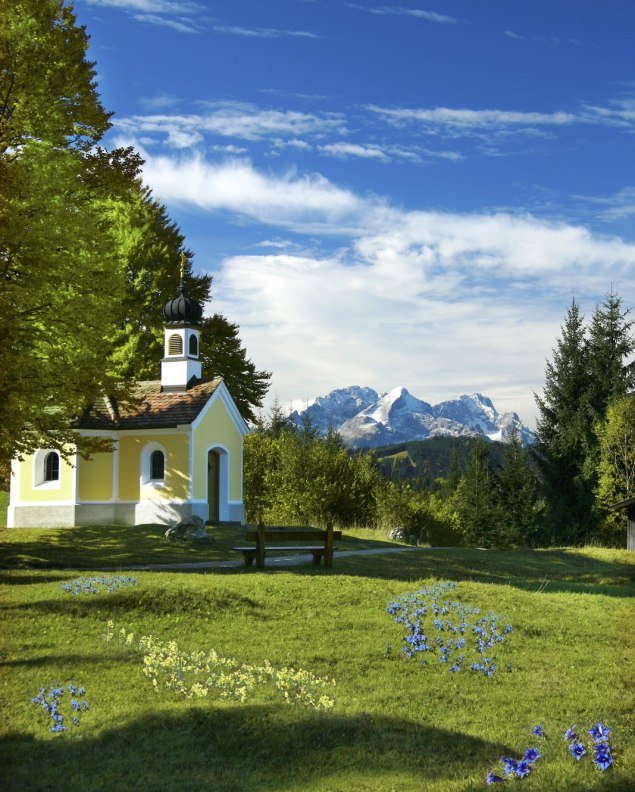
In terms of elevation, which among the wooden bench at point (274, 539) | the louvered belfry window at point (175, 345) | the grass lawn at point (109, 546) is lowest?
the grass lawn at point (109, 546)

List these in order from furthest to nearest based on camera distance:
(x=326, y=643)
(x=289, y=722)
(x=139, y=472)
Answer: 1. (x=139, y=472)
2. (x=326, y=643)
3. (x=289, y=722)

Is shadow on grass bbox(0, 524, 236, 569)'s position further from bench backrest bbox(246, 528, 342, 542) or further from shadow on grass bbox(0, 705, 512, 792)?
shadow on grass bbox(0, 705, 512, 792)

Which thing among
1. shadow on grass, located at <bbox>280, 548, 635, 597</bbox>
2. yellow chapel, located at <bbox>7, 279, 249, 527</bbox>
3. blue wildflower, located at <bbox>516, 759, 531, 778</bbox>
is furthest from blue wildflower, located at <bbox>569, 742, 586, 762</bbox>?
yellow chapel, located at <bbox>7, 279, 249, 527</bbox>

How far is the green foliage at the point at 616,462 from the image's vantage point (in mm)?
44062

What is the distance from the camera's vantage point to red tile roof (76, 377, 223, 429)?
2955cm

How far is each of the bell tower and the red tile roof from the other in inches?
18.2

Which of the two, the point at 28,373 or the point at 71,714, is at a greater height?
the point at 28,373

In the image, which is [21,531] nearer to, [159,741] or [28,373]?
[28,373]

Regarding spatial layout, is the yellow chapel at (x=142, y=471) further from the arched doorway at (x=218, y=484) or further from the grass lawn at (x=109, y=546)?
the grass lawn at (x=109, y=546)

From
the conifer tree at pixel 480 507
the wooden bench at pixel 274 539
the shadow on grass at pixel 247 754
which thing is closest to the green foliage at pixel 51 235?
the wooden bench at pixel 274 539

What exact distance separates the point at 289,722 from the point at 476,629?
4800mm

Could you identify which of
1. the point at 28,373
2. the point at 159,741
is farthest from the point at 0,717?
the point at 28,373

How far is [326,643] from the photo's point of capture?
11.5 meters

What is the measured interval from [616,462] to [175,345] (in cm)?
2605
